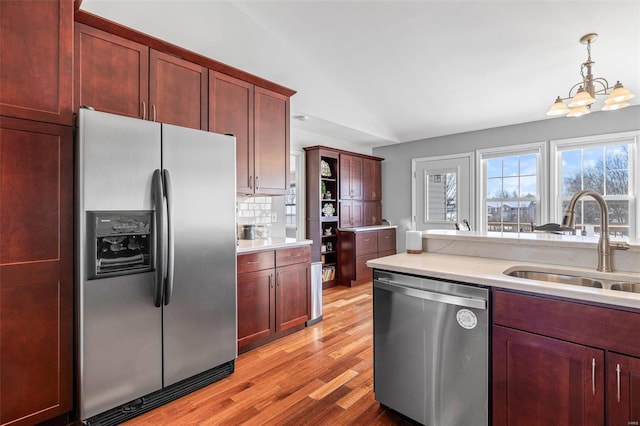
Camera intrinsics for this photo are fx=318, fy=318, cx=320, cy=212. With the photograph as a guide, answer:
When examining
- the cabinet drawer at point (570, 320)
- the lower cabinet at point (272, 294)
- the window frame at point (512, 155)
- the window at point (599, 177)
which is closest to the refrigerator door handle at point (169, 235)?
the lower cabinet at point (272, 294)

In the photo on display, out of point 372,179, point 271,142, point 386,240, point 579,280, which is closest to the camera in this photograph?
point 579,280

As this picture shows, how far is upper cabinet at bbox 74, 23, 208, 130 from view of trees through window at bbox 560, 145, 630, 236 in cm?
459

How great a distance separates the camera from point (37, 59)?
1.66m

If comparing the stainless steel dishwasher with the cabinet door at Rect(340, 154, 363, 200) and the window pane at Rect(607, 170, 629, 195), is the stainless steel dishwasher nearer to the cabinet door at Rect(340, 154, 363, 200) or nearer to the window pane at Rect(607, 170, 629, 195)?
the cabinet door at Rect(340, 154, 363, 200)

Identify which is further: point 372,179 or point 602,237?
point 372,179

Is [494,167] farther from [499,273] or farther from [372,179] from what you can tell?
[499,273]

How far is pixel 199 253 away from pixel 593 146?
16.0 feet

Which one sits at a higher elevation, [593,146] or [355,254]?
[593,146]

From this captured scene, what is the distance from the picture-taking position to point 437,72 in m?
3.73

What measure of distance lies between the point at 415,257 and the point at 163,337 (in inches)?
66.2

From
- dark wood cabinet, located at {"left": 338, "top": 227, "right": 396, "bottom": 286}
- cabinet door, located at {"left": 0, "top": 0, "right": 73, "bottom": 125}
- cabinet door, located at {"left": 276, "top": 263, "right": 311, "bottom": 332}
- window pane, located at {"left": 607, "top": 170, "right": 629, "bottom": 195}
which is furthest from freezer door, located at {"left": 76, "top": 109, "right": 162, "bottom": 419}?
window pane, located at {"left": 607, "top": 170, "right": 629, "bottom": 195}

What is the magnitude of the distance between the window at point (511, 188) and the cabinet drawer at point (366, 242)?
1654mm

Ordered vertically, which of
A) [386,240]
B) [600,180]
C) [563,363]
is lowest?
[563,363]

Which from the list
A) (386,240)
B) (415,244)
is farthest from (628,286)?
(386,240)
